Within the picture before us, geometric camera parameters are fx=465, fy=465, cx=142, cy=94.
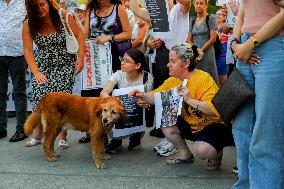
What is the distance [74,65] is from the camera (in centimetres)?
513

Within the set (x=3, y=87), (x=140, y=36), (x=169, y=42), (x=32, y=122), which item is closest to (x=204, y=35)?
(x=140, y=36)

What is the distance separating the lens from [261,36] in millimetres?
2588

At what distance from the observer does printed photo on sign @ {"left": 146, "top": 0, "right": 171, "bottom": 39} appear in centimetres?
497

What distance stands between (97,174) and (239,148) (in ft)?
5.76

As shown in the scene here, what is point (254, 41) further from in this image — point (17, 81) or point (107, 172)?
point (17, 81)

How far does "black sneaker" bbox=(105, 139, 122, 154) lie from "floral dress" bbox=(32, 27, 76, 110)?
758 millimetres

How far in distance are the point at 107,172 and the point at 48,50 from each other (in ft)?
4.99

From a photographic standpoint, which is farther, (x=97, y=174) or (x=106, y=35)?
(x=106, y=35)

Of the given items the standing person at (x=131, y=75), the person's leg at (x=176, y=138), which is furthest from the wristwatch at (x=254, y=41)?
the standing person at (x=131, y=75)

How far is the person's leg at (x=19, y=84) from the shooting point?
18.8 feet

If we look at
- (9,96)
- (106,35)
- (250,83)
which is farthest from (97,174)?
(9,96)

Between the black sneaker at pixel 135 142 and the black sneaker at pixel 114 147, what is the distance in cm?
12

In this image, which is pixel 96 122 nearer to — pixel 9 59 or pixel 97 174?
pixel 97 174

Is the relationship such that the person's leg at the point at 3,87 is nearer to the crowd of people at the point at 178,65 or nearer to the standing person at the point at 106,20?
the crowd of people at the point at 178,65
